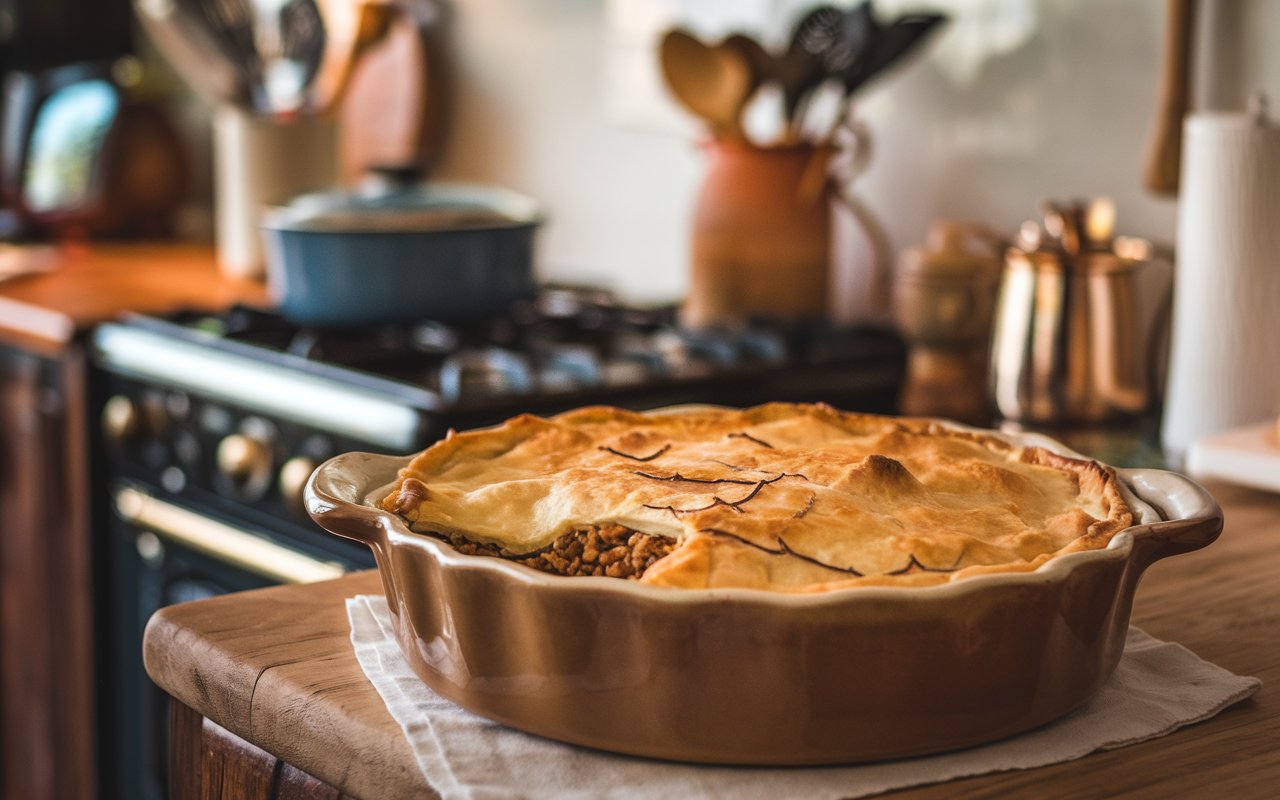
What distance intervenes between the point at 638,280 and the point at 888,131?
55cm

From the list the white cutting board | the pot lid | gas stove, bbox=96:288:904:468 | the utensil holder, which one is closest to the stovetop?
gas stove, bbox=96:288:904:468

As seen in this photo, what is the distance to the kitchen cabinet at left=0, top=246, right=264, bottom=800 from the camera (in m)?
1.85

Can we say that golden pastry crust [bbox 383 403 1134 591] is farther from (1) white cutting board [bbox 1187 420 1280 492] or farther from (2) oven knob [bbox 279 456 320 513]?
(2) oven knob [bbox 279 456 320 513]

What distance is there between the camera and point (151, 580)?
1.73 metres

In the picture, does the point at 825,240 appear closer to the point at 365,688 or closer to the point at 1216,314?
the point at 1216,314

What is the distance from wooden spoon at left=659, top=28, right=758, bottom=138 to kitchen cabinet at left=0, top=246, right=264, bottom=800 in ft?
2.49

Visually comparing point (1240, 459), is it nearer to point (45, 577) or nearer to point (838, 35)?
point (838, 35)

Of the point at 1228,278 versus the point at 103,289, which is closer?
the point at 1228,278

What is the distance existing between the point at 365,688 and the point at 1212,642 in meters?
0.45

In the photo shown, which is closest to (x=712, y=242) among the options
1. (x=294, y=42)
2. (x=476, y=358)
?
(x=476, y=358)

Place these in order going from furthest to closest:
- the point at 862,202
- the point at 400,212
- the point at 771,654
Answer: the point at 862,202 → the point at 400,212 → the point at 771,654

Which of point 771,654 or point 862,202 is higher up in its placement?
point 862,202

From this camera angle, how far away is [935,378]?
5.21 ft

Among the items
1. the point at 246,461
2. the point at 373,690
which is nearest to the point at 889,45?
the point at 246,461
